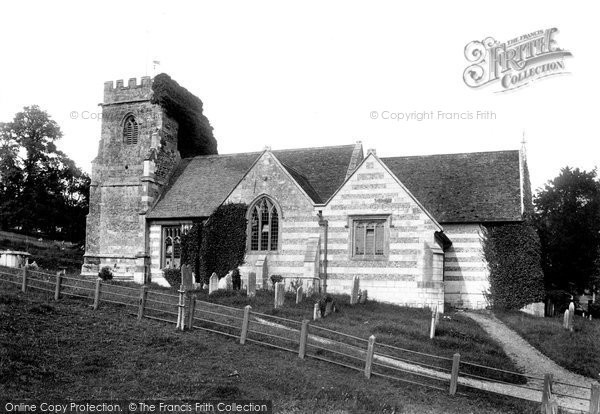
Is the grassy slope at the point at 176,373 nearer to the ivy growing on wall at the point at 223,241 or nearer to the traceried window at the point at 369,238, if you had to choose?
the traceried window at the point at 369,238

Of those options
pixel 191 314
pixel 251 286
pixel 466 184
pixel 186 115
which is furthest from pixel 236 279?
pixel 186 115

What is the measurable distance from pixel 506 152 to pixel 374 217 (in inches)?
436

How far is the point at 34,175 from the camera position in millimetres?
49938

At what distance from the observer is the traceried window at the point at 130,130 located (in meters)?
38.3

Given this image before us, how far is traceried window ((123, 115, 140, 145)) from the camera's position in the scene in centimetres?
3828

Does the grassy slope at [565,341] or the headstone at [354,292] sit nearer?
the grassy slope at [565,341]

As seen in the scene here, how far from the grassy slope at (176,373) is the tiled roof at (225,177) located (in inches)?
620

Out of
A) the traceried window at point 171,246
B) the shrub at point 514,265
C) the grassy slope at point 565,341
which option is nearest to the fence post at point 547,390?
the grassy slope at point 565,341

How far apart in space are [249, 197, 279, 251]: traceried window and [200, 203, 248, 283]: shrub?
1.62 ft

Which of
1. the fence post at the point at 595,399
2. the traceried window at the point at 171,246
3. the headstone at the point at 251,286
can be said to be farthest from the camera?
the traceried window at the point at 171,246

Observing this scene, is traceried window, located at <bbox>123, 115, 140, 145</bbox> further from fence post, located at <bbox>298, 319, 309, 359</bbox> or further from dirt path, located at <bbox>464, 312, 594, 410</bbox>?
fence post, located at <bbox>298, 319, 309, 359</bbox>

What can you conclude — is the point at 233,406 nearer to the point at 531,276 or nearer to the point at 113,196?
the point at 531,276

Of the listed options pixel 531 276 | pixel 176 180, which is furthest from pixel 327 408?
pixel 176 180

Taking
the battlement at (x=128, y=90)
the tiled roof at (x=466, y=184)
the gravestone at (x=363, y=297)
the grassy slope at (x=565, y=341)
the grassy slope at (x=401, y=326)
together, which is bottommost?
the grassy slope at (x=565, y=341)
